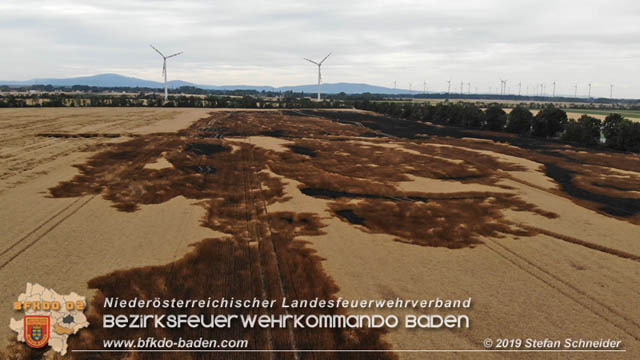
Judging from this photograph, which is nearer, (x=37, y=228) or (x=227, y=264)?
(x=227, y=264)

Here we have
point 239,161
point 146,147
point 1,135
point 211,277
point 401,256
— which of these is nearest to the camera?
point 211,277

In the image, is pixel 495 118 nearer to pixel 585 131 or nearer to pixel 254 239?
pixel 585 131

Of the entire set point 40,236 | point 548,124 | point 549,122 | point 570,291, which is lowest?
point 570,291

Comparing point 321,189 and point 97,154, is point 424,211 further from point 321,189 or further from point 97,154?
point 97,154

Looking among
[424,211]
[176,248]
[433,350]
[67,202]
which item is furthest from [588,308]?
[67,202]

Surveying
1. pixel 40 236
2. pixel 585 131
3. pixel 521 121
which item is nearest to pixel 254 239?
pixel 40 236

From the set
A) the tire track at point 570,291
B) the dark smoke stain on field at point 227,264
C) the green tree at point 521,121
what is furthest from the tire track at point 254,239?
the green tree at point 521,121
